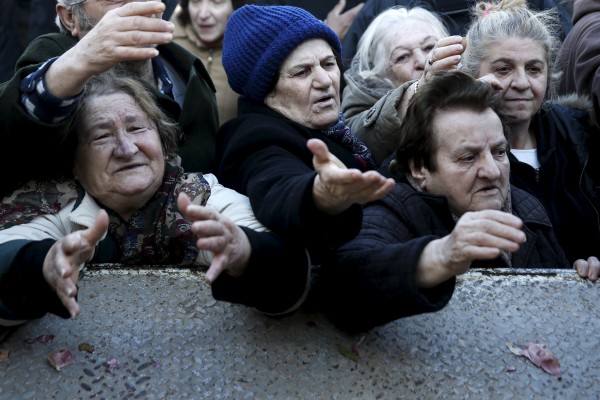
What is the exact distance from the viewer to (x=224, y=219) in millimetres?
2072

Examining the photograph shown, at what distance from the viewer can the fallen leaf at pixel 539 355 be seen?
240 cm

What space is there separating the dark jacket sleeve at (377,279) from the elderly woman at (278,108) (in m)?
0.11

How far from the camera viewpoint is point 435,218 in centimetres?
266

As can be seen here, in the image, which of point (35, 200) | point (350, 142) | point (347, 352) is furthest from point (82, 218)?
point (350, 142)

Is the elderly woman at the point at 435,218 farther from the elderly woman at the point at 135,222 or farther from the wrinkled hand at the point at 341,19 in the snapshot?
the wrinkled hand at the point at 341,19

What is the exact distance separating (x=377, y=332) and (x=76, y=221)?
0.94 m

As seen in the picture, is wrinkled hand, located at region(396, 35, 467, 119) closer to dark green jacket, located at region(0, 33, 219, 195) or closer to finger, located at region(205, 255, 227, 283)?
dark green jacket, located at region(0, 33, 219, 195)

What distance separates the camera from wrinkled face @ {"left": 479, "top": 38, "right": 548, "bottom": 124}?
3383mm

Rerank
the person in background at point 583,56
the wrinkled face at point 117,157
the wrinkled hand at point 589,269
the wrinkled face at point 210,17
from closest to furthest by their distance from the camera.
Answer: the wrinkled face at point 117,157 → the wrinkled hand at point 589,269 → the person in background at point 583,56 → the wrinkled face at point 210,17

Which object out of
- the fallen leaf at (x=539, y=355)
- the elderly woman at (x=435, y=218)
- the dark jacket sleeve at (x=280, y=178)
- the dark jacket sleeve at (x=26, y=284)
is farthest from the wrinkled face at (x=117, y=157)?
the fallen leaf at (x=539, y=355)

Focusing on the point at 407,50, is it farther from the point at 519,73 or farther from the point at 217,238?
the point at 217,238

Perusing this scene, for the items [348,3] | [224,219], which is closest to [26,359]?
[224,219]

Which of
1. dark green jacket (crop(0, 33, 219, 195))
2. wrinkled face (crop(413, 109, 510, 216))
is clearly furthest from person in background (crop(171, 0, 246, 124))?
wrinkled face (crop(413, 109, 510, 216))

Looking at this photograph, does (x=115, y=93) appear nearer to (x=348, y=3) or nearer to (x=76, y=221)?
(x=76, y=221)
